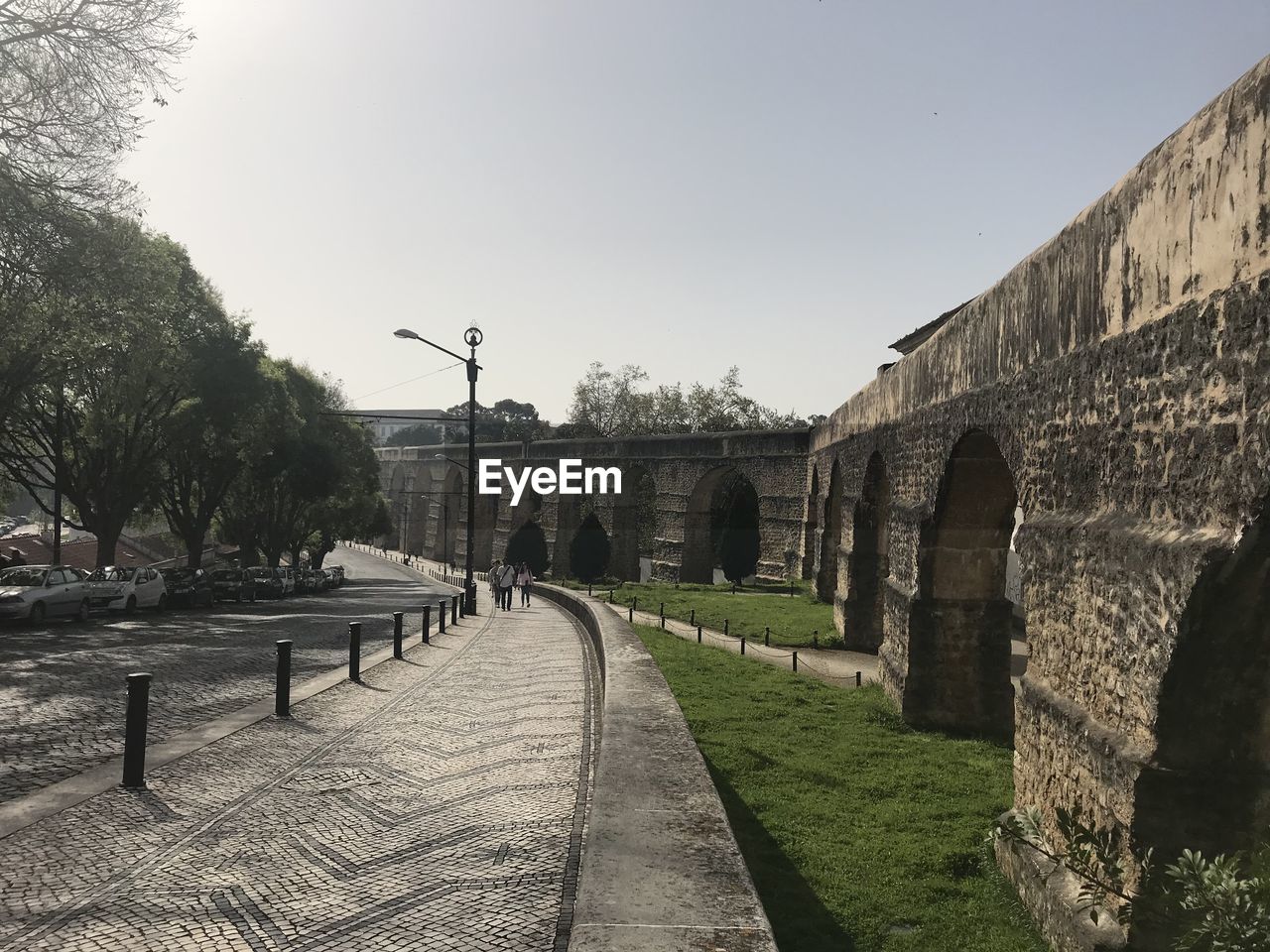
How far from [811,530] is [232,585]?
17.2m

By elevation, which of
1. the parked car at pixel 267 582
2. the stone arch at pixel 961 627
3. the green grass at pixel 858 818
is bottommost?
the parked car at pixel 267 582

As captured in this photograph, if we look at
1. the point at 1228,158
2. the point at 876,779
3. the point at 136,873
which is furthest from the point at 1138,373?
the point at 136,873

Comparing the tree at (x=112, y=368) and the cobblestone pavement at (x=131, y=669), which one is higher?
the tree at (x=112, y=368)

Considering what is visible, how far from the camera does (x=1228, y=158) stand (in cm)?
428

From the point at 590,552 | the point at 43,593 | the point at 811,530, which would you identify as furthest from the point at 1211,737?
the point at 590,552

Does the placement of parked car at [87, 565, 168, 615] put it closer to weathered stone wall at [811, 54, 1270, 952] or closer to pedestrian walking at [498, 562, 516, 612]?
pedestrian walking at [498, 562, 516, 612]

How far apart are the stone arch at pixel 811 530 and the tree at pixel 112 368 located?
1676cm

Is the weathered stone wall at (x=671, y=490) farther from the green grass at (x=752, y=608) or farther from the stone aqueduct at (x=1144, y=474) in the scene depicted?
the stone aqueduct at (x=1144, y=474)

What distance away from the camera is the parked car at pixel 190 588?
2388 cm

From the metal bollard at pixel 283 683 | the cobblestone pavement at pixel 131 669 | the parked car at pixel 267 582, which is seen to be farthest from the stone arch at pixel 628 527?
the metal bollard at pixel 283 683

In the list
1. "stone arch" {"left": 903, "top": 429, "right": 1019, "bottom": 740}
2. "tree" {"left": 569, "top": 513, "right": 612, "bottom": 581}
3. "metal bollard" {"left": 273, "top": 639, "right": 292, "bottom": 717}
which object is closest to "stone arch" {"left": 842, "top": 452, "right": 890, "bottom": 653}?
"stone arch" {"left": 903, "top": 429, "right": 1019, "bottom": 740}

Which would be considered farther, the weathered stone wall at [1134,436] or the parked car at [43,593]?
the parked car at [43,593]

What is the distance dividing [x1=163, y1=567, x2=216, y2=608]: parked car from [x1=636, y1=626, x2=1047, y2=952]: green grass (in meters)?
17.6

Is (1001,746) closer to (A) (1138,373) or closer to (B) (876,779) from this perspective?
(B) (876,779)
